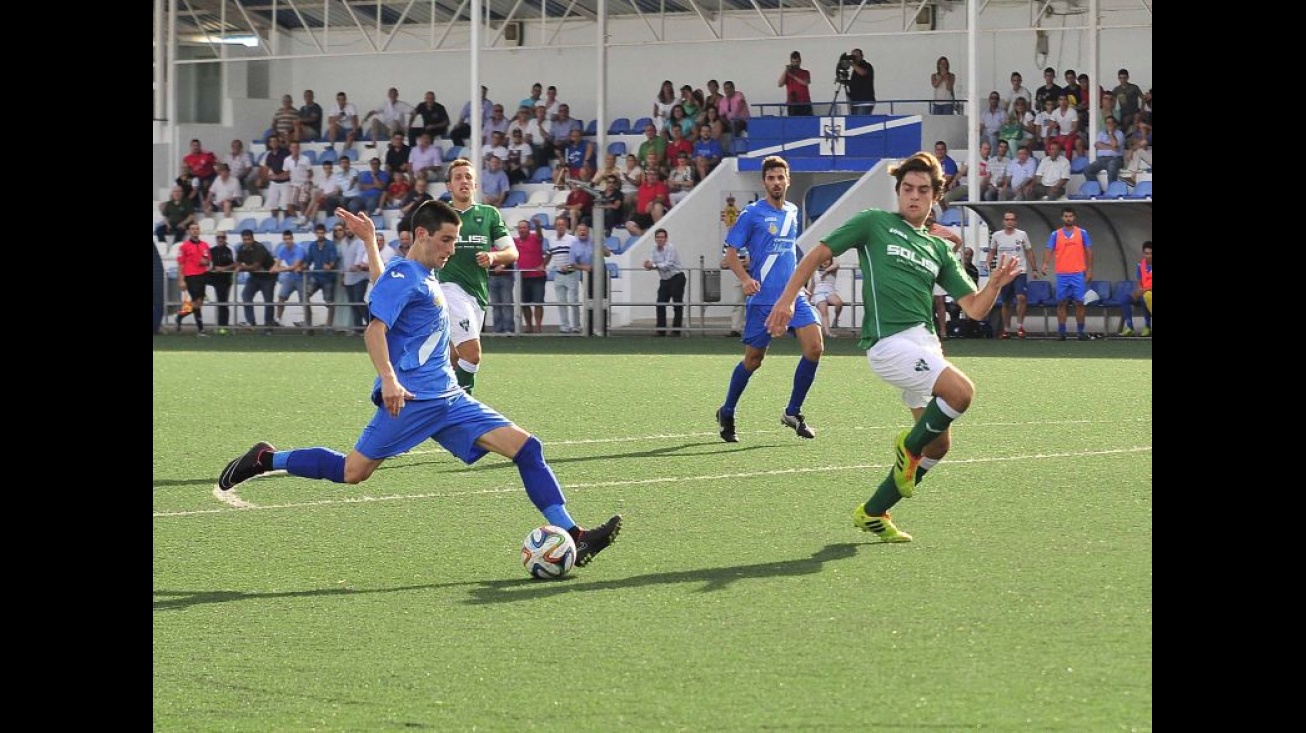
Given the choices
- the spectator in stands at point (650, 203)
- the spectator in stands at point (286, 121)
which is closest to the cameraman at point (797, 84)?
the spectator in stands at point (650, 203)

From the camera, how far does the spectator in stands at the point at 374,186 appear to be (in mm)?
32344

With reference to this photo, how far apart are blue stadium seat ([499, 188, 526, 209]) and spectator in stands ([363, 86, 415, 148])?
368cm

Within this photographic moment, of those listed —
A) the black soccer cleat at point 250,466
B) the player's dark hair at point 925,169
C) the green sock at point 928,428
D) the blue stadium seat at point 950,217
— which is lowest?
the black soccer cleat at point 250,466

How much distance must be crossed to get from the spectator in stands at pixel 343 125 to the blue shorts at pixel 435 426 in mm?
27991

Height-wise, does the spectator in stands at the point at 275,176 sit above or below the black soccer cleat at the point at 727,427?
above

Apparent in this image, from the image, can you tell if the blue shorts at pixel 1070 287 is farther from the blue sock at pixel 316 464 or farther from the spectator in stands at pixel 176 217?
the blue sock at pixel 316 464

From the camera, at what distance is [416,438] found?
755 cm

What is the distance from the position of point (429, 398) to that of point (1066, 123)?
74.5 feet

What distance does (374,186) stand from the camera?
107ft

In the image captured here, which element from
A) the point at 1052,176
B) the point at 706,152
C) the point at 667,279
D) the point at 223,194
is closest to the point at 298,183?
the point at 223,194

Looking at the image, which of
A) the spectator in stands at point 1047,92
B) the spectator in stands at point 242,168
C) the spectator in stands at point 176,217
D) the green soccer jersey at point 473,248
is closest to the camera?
the green soccer jersey at point 473,248

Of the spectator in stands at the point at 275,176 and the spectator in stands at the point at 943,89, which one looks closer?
the spectator in stands at the point at 943,89

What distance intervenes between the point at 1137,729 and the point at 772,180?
8.00 meters
